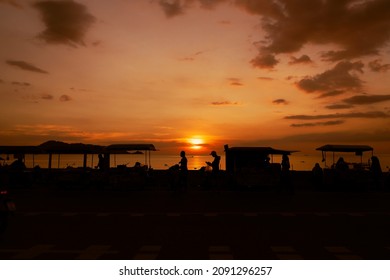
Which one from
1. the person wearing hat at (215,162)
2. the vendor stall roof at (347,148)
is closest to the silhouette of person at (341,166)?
the vendor stall roof at (347,148)

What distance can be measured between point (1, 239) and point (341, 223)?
26.8ft

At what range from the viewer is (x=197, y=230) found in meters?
11.0

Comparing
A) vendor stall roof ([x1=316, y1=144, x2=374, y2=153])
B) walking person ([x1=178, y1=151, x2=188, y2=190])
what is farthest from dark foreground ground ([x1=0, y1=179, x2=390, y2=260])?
vendor stall roof ([x1=316, y1=144, x2=374, y2=153])

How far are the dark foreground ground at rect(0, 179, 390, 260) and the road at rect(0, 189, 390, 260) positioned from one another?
2 cm

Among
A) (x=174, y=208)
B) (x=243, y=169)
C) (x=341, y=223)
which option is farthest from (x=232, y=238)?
(x=243, y=169)

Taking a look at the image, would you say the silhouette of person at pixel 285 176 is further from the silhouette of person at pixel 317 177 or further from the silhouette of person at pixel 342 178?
the silhouette of person at pixel 317 177

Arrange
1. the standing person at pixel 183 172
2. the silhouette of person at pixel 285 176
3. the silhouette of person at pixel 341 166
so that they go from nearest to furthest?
the standing person at pixel 183 172 → the silhouette of person at pixel 285 176 → the silhouette of person at pixel 341 166

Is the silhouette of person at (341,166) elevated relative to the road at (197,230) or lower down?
elevated

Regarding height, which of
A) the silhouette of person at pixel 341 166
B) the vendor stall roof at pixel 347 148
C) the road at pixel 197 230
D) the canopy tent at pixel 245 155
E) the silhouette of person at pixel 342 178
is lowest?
the road at pixel 197 230

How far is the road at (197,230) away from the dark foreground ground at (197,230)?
2 centimetres

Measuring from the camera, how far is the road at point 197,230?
8352 millimetres

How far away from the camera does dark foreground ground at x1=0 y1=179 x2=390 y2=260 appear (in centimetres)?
A: 835

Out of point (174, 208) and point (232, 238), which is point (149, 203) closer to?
point (174, 208)

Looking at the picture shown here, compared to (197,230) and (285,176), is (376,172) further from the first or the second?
(197,230)
